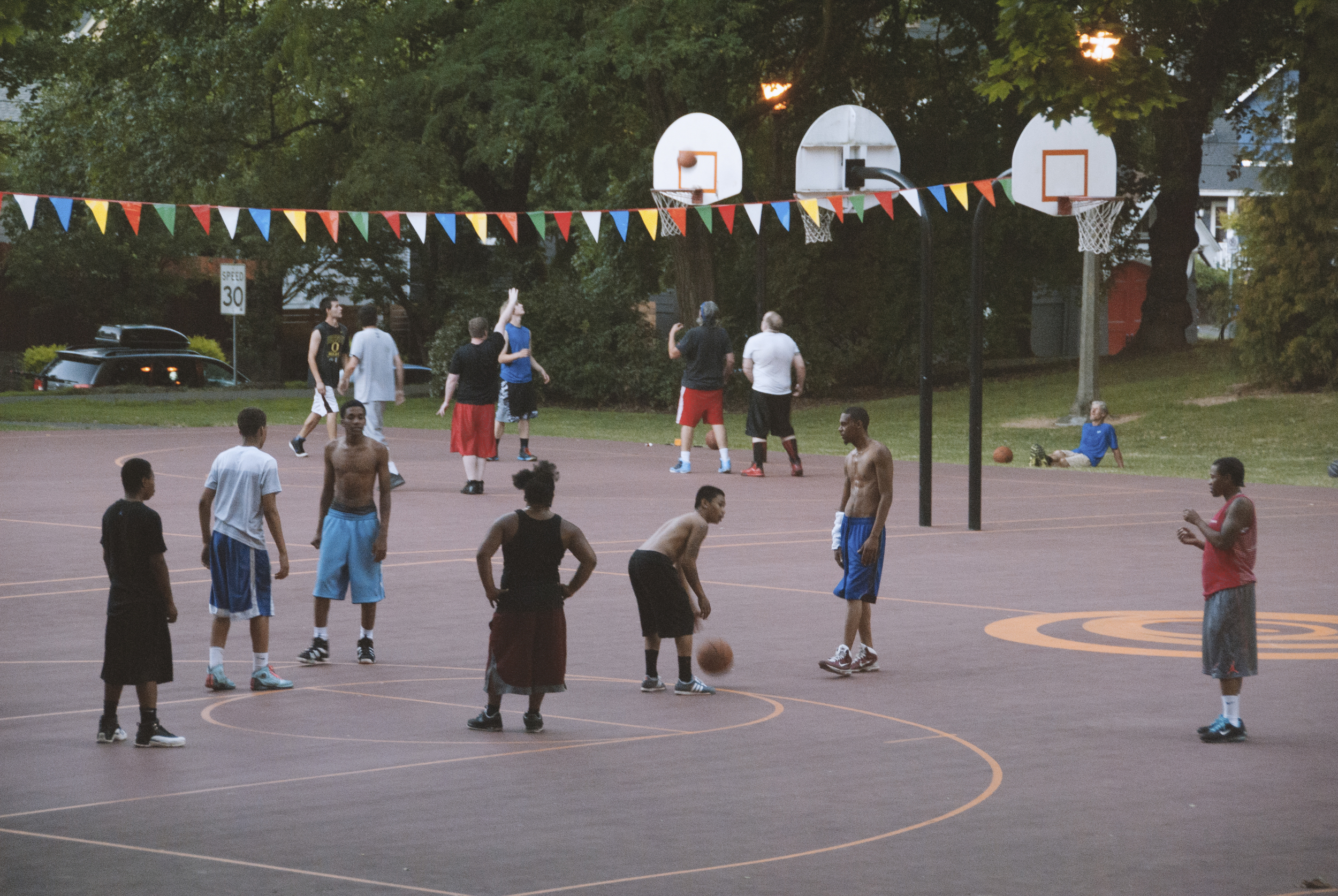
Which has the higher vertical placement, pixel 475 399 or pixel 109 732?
pixel 475 399

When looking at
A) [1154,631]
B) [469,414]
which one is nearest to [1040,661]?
[1154,631]

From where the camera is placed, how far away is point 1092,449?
22969 mm

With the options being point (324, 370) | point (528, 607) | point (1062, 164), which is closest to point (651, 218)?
point (1062, 164)

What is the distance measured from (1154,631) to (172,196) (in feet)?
101

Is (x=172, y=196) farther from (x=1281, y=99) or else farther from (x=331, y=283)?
(x=1281, y=99)

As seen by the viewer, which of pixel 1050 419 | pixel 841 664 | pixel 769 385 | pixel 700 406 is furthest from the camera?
pixel 1050 419

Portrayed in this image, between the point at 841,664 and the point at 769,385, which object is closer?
the point at 841,664

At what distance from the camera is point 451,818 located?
6359mm

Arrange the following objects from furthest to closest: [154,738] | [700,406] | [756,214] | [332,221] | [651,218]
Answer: [651,218] < [756,214] < [332,221] < [700,406] < [154,738]

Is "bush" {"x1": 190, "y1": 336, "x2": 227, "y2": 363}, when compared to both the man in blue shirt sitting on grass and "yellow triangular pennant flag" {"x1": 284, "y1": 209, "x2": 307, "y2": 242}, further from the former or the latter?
the man in blue shirt sitting on grass

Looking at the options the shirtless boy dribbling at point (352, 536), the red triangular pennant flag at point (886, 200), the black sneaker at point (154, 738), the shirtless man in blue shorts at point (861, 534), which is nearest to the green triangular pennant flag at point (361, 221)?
the red triangular pennant flag at point (886, 200)

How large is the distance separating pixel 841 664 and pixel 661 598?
43.9 inches

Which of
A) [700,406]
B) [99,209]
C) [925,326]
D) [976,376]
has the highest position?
[99,209]

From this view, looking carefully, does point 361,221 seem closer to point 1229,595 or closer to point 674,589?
point 674,589
